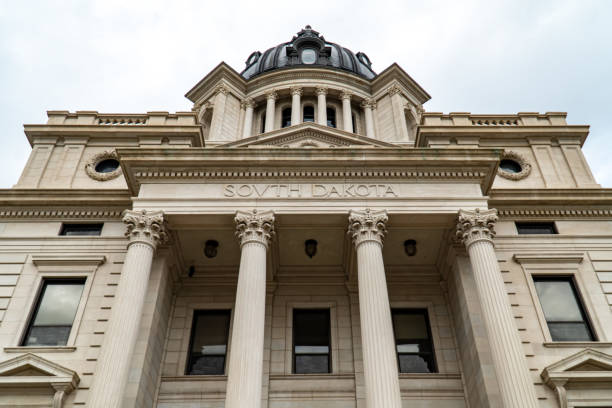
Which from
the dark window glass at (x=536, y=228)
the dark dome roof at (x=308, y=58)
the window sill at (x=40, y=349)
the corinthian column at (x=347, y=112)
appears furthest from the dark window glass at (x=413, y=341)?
the dark dome roof at (x=308, y=58)

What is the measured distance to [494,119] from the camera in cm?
2544

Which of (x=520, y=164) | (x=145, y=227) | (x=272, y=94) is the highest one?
(x=272, y=94)

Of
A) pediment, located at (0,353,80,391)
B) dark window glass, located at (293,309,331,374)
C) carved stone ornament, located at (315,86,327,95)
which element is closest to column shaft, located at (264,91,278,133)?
carved stone ornament, located at (315,86,327,95)

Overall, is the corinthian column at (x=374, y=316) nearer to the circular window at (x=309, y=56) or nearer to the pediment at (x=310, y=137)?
the pediment at (x=310, y=137)

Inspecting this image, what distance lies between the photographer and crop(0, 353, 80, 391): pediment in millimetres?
15102

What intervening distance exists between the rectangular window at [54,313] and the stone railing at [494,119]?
16.9m

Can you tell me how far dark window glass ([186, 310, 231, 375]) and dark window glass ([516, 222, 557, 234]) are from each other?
1196 cm

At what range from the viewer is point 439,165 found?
18484mm

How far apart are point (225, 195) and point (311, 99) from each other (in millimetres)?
19429

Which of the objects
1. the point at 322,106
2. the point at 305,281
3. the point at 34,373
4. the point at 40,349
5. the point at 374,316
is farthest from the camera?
the point at 322,106

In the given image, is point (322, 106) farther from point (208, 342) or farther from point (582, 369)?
point (582, 369)

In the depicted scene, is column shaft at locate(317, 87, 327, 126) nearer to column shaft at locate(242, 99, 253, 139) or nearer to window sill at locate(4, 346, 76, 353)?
column shaft at locate(242, 99, 253, 139)

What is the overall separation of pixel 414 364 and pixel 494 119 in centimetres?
1335

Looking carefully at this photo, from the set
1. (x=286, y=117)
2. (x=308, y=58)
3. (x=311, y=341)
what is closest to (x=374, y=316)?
(x=311, y=341)
